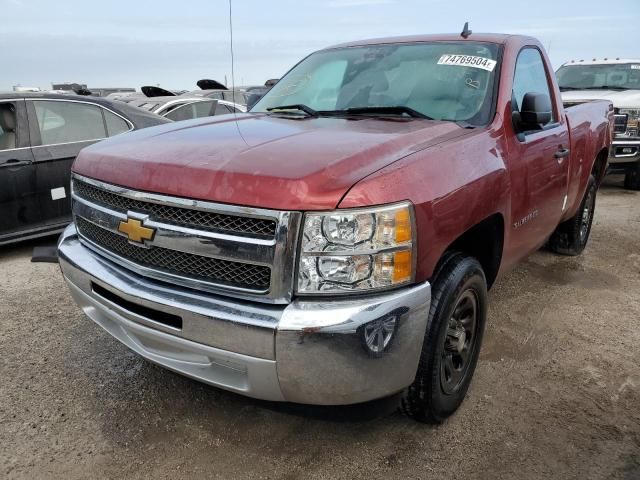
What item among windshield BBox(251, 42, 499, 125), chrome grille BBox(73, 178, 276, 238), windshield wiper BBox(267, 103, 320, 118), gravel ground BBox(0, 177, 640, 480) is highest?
windshield BBox(251, 42, 499, 125)

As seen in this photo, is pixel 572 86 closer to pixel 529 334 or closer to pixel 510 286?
pixel 510 286

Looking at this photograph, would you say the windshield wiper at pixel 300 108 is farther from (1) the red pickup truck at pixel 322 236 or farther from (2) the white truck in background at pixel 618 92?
(2) the white truck in background at pixel 618 92

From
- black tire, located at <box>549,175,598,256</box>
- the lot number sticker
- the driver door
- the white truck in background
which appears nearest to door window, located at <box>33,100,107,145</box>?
the driver door

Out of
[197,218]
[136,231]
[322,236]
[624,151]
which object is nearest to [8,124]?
[136,231]

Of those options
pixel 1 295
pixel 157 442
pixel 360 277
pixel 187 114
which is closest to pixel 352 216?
pixel 360 277

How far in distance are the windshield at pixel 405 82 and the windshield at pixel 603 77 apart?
23.2ft

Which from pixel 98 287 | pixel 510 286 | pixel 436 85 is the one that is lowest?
pixel 510 286

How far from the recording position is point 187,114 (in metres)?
8.95

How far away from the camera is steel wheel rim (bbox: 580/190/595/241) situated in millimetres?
5098

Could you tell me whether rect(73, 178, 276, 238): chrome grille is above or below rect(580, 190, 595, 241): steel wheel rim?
above

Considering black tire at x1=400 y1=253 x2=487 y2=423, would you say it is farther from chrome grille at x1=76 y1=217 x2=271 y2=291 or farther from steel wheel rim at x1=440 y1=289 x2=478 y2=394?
chrome grille at x1=76 y1=217 x2=271 y2=291

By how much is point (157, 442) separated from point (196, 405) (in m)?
0.31

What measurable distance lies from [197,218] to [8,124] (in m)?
3.90

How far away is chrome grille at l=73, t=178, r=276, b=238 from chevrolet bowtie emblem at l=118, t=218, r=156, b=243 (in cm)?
5
